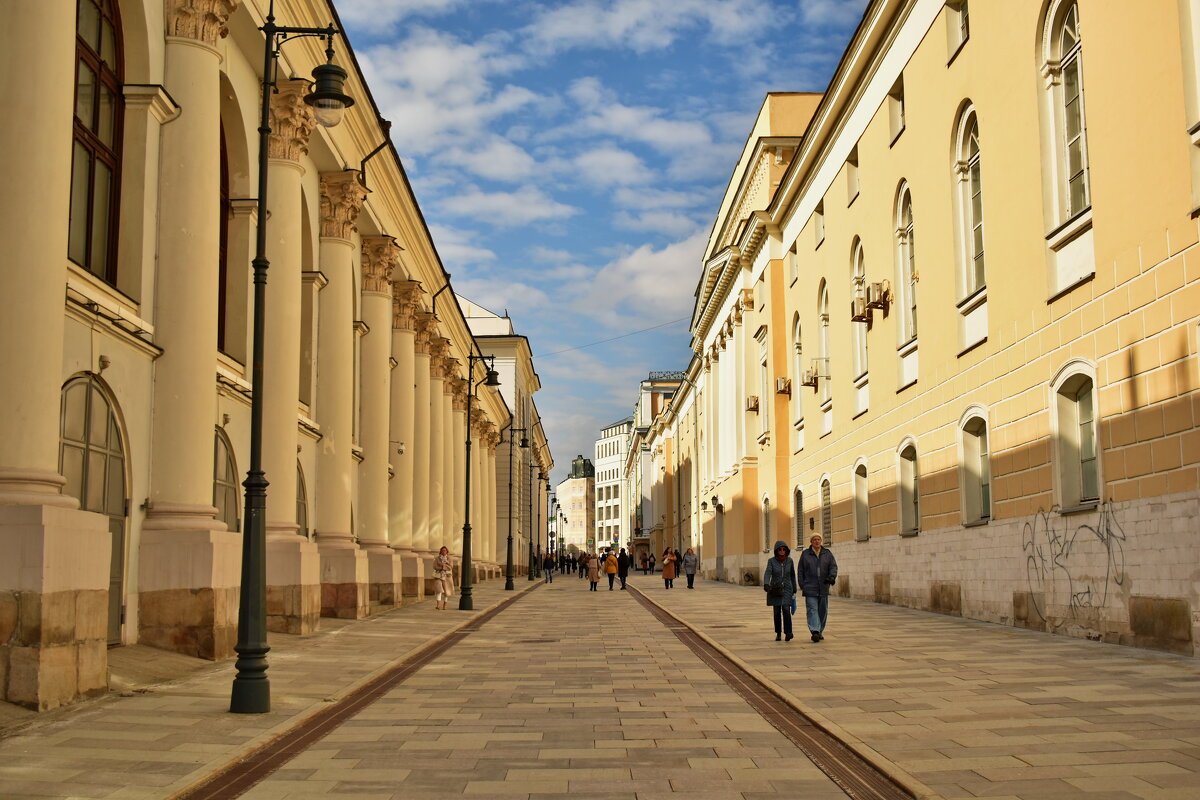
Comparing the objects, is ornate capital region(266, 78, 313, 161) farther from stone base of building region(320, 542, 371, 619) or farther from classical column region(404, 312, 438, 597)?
classical column region(404, 312, 438, 597)

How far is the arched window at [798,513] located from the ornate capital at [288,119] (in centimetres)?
2499

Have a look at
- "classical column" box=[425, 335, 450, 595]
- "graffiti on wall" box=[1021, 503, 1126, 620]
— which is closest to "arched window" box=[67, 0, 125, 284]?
"graffiti on wall" box=[1021, 503, 1126, 620]

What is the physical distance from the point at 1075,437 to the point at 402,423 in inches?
874

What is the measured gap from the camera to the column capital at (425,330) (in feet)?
128

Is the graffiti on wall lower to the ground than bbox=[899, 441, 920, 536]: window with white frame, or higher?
lower

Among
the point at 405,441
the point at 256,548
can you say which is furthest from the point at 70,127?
the point at 405,441

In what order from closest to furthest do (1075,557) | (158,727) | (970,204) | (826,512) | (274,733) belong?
(274,733), (158,727), (1075,557), (970,204), (826,512)

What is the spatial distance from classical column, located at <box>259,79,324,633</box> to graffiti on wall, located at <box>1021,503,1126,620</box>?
11.9 m

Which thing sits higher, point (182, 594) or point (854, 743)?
point (182, 594)

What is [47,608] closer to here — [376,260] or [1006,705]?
[1006,705]

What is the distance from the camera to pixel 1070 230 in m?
18.0

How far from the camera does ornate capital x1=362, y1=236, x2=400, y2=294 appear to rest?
31125mm

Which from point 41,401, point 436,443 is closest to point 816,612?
point 41,401

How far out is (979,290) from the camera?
22.5 m
